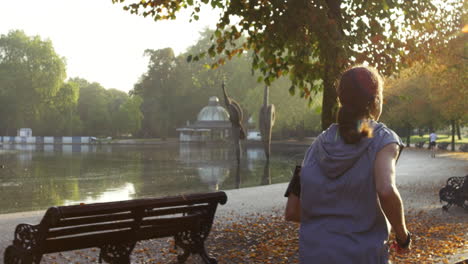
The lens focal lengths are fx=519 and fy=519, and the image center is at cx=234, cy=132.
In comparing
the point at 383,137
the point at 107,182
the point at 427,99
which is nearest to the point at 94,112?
the point at 427,99

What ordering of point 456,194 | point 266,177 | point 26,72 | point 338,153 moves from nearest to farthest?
point 338,153 → point 456,194 → point 266,177 → point 26,72

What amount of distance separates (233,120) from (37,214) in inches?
640

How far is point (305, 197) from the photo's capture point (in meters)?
2.21

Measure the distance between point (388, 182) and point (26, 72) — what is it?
72388 millimetres

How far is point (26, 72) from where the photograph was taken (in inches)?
2689

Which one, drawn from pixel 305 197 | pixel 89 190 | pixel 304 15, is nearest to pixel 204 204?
pixel 304 15

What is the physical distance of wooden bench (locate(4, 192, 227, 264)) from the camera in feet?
15.4

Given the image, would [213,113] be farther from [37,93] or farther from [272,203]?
Answer: [272,203]

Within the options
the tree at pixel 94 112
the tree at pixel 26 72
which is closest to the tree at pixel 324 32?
the tree at pixel 26 72

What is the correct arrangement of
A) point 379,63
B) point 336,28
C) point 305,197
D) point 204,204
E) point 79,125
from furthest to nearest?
1. point 79,125
2. point 379,63
3. point 336,28
4. point 204,204
5. point 305,197

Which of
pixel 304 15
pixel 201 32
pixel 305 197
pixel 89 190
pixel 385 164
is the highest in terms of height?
pixel 201 32

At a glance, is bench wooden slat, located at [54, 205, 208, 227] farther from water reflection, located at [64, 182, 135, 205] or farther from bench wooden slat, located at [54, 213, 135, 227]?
water reflection, located at [64, 182, 135, 205]

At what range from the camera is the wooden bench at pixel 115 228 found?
4.69 meters

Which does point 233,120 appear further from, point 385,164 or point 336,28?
point 385,164
